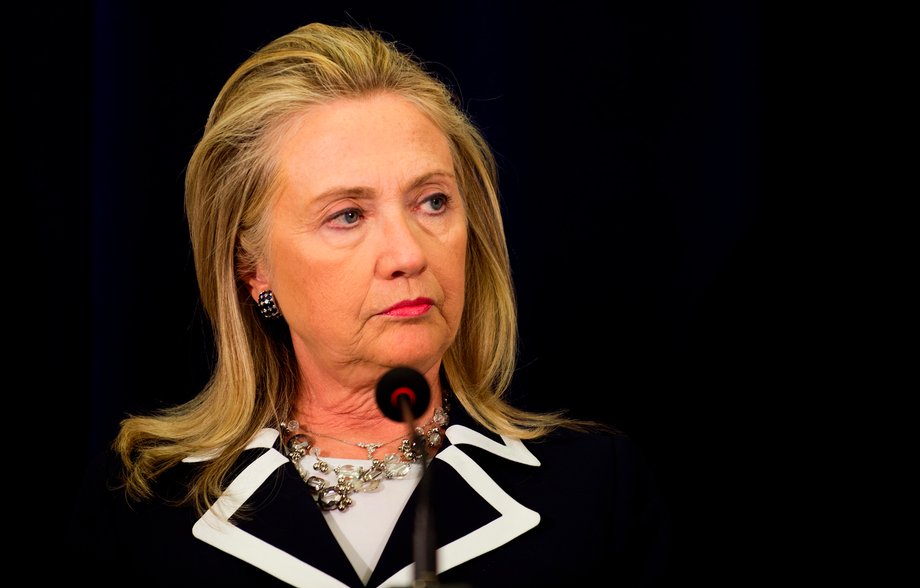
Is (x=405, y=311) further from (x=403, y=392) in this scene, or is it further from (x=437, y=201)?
(x=403, y=392)

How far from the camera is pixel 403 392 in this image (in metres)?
1.34

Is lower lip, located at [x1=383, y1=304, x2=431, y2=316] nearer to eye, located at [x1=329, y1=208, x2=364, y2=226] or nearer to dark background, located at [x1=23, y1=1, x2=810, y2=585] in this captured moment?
eye, located at [x1=329, y1=208, x2=364, y2=226]

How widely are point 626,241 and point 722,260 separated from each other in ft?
0.70

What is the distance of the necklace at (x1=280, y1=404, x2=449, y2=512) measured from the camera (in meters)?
1.84

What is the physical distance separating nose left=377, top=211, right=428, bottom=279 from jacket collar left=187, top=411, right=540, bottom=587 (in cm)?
32

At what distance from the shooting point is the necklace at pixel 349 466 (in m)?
1.84

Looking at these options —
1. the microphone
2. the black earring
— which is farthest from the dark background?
the microphone

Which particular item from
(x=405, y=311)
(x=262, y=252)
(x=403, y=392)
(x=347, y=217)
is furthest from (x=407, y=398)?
(x=262, y=252)

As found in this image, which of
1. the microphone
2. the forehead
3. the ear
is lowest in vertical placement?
the microphone

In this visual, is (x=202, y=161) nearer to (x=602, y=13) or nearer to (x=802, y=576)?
(x=602, y=13)

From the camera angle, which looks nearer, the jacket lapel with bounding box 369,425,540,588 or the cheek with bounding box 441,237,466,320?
the jacket lapel with bounding box 369,425,540,588

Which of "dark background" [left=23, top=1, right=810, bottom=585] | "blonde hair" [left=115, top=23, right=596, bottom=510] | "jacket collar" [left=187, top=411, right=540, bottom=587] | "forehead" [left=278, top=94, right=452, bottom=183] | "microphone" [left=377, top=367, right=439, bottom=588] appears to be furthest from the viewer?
"dark background" [left=23, top=1, right=810, bottom=585]

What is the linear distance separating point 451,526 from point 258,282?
0.58 metres

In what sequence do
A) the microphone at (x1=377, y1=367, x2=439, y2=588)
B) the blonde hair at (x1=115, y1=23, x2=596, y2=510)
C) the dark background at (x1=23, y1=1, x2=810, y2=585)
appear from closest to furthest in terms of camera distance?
1. the microphone at (x1=377, y1=367, x2=439, y2=588)
2. the blonde hair at (x1=115, y1=23, x2=596, y2=510)
3. the dark background at (x1=23, y1=1, x2=810, y2=585)
